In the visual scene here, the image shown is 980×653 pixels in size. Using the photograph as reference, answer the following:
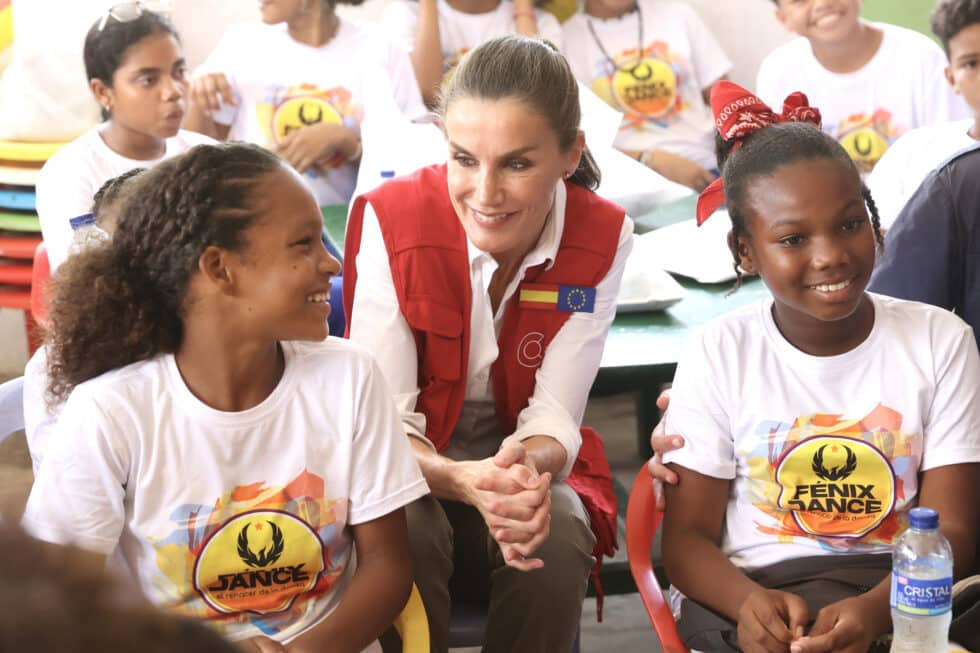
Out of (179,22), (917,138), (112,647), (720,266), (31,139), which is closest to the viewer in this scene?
(112,647)

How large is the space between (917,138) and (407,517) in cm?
170

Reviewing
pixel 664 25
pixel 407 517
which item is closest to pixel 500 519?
pixel 407 517

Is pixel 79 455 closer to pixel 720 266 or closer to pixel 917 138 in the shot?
pixel 720 266

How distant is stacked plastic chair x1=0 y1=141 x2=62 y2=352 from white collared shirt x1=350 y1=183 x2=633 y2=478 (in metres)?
1.75

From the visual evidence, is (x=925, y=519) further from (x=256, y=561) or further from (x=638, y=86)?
(x=638, y=86)

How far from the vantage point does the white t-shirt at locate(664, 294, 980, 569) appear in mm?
1593

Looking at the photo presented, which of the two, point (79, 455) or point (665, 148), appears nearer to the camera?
point (79, 455)

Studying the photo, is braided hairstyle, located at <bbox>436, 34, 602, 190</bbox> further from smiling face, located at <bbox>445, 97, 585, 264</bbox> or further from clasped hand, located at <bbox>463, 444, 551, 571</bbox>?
clasped hand, located at <bbox>463, 444, 551, 571</bbox>

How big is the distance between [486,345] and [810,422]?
0.54m

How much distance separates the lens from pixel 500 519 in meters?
1.63

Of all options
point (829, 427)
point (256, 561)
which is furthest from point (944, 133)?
point (256, 561)

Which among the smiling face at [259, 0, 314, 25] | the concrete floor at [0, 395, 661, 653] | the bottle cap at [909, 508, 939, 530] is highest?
the smiling face at [259, 0, 314, 25]

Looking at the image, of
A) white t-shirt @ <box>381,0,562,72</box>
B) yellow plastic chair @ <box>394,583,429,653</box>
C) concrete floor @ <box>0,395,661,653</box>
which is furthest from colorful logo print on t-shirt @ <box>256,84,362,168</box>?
yellow plastic chair @ <box>394,583,429,653</box>

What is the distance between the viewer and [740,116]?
5.72 feet
